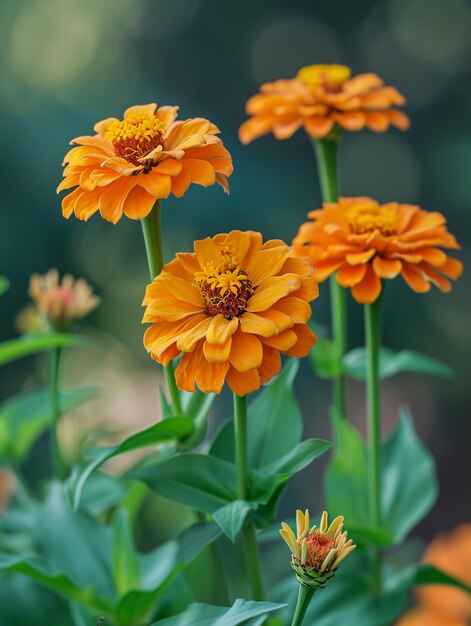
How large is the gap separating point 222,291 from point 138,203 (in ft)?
0.14

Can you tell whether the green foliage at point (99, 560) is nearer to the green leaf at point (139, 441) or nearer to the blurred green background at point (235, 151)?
the green leaf at point (139, 441)

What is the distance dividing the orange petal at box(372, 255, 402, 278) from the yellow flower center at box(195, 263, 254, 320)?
0.06 m

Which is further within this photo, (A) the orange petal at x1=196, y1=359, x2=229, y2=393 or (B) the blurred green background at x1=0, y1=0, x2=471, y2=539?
(B) the blurred green background at x1=0, y1=0, x2=471, y2=539

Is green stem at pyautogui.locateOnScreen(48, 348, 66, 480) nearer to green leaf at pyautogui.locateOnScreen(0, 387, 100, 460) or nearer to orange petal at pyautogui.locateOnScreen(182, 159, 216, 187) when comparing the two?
green leaf at pyautogui.locateOnScreen(0, 387, 100, 460)

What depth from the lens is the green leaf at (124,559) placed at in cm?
42

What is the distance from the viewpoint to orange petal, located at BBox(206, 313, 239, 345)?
0.31 m

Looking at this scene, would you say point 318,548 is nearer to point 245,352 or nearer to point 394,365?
point 245,352

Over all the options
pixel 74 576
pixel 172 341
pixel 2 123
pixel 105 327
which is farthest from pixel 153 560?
pixel 2 123

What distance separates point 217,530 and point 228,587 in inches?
2.7

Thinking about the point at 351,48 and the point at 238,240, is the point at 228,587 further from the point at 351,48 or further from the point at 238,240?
the point at 351,48

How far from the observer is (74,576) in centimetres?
44

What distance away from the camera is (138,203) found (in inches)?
12.9

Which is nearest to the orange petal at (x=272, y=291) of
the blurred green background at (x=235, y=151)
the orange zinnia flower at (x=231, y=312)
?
the orange zinnia flower at (x=231, y=312)

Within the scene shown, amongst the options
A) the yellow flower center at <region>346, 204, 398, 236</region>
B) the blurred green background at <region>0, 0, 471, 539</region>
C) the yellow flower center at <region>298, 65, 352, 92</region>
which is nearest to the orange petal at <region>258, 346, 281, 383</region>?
the yellow flower center at <region>346, 204, 398, 236</region>
